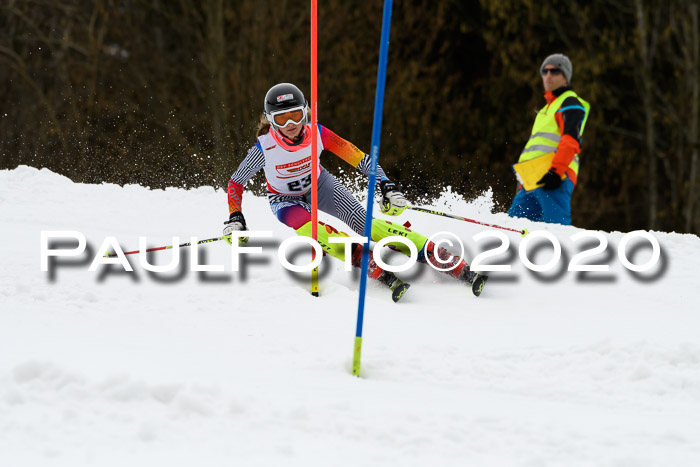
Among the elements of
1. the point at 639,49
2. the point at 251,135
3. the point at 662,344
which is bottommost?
the point at 251,135

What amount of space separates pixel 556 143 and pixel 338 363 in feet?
13.0

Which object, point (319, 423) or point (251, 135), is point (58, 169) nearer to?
point (251, 135)

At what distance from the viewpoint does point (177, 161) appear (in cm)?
1433

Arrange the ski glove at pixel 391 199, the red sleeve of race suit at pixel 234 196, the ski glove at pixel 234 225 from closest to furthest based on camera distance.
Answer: the ski glove at pixel 391 199
the ski glove at pixel 234 225
the red sleeve of race suit at pixel 234 196

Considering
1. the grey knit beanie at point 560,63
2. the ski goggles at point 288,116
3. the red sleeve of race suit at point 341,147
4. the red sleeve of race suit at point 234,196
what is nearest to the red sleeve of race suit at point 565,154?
the grey knit beanie at point 560,63

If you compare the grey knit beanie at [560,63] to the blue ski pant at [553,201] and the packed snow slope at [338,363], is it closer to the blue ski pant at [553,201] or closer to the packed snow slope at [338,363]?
the blue ski pant at [553,201]

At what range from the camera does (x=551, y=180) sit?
21.9 ft

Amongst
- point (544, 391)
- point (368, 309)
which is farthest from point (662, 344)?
point (368, 309)

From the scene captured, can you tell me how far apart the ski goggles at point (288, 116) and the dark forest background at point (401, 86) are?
786 centimetres

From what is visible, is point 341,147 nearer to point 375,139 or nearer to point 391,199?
point 391,199

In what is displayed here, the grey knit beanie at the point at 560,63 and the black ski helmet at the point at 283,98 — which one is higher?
the grey knit beanie at the point at 560,63

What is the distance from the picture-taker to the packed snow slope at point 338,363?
2.68 meters

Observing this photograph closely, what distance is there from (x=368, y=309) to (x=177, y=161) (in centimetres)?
1039

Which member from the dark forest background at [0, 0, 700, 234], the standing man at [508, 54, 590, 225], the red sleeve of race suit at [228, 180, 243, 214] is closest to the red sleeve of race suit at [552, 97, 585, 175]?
the standing man at [508, 54, 590, 225]
